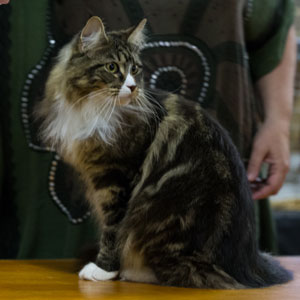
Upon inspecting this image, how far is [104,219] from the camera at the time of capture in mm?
935

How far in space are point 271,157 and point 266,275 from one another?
1.41 ft

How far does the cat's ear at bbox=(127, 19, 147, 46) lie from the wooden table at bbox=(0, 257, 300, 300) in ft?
1.48

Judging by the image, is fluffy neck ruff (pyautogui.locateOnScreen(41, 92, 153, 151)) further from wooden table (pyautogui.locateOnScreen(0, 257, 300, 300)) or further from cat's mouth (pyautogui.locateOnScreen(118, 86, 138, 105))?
wooden table (pyautogui.locateOnScreen(0, 257, 300, 300))

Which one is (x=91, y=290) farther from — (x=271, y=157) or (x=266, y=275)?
(x=271, y=157)

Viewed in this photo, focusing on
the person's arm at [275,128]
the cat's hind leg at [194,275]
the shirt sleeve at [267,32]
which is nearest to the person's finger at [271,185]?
the person's arm at [275,128]

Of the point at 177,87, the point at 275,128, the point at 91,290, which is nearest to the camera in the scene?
the point at 91,290

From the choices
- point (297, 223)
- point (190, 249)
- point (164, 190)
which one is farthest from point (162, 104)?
point (297, 223)

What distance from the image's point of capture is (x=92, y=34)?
83cm

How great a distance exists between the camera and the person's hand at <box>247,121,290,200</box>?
4.10ft

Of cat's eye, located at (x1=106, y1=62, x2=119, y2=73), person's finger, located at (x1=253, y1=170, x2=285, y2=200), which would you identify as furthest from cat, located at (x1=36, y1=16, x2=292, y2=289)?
person's finger, located at (x1=253, y1=170, x2=285, y2=200)

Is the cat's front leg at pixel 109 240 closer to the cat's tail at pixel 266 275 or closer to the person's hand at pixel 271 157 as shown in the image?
the cat's tail at pixel 266 275

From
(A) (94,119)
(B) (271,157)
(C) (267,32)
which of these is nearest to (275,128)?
(B) (271,157)

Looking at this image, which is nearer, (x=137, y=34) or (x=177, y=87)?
(x=137, y=34)

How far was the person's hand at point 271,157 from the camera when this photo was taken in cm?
125
